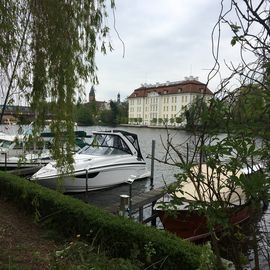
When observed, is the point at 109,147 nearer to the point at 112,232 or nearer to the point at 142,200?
the point at 142,200

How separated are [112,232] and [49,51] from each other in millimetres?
2623

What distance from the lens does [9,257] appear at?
15.6ft

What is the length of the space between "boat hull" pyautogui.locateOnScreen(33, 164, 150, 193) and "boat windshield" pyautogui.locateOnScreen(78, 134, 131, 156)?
65 cm

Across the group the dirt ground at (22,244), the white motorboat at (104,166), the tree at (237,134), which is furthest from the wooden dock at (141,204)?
Answer: the tree at (237,134)

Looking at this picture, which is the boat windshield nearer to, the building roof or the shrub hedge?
the building roof

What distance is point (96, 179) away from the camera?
13.5 meters

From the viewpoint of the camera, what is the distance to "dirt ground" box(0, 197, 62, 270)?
4672mm

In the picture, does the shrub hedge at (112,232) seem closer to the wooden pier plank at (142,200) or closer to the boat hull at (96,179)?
the wooden pier plank at (142,200)

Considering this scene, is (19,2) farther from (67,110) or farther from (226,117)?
(226,117)

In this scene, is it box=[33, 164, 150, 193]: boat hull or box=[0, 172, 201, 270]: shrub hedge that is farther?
box=[33, 164, 150, 193]: boat hull

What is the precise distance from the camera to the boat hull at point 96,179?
12.4 meters

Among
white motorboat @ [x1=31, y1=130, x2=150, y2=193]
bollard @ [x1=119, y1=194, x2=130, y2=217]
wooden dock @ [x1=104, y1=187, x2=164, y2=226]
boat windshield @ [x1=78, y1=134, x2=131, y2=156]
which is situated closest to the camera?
bollard @ [x1=119, y1=194, x2=130, y2=217]

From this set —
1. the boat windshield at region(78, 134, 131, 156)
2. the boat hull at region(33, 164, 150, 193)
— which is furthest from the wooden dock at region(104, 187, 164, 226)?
the boat windshield at region(78, 134, 131, 156)

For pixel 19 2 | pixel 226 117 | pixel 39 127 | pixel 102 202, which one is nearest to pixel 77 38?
pixel 19 2
